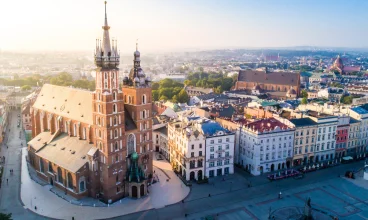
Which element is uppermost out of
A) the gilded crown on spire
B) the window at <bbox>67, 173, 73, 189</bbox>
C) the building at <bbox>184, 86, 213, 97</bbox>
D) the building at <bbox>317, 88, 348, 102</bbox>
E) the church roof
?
the gilded crown on spire

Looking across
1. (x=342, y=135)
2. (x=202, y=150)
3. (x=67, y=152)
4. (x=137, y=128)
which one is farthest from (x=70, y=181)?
(x=342, y=135)

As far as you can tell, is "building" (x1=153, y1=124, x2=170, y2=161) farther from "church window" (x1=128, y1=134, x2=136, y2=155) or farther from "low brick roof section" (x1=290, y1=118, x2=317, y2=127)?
"low brick roof section" (x1=290, y1=118, x2=317, y2=127)

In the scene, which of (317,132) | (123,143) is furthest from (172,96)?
(123,143)

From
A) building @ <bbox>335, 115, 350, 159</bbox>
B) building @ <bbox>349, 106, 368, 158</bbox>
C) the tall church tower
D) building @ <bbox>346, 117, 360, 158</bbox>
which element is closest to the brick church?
the tall church tower

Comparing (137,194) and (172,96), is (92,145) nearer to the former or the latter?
(137,194)

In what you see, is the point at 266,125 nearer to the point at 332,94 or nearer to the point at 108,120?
the point at 108,120

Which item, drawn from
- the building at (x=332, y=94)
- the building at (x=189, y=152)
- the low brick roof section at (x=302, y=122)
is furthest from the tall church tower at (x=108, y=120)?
the building at (x=332, y=94)

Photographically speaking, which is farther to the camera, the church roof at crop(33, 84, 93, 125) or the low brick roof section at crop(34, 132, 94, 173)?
the church roof at crop(33, 84, 93, 125)
